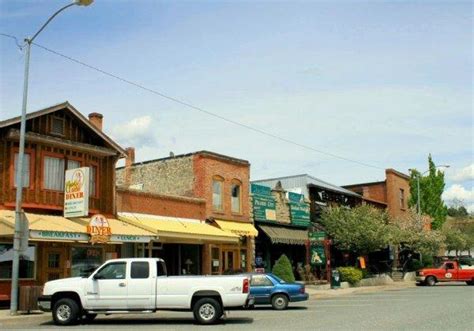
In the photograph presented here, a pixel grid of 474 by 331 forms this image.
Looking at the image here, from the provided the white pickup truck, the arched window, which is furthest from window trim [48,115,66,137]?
the arched window

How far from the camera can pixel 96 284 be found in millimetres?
16344

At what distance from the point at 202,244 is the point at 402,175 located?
101 ft

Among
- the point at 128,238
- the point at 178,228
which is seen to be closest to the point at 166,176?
the point at 178,228

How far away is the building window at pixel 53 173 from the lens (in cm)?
A: 2372

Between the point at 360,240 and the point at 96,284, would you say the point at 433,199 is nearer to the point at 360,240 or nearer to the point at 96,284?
the point at 360,240

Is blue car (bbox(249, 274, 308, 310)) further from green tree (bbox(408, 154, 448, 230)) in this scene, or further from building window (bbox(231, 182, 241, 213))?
green tree (bbox(408, 154, 448, 230))

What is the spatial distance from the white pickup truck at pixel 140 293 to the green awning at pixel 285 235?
18.5 meters

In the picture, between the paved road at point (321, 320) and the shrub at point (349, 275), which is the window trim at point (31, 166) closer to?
the paved road at point (321, 320)

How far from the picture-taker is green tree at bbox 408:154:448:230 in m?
57.2

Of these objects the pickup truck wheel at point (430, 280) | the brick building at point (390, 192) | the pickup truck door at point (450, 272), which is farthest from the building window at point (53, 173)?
the brick building at point (390, 192)

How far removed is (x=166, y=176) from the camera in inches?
1284

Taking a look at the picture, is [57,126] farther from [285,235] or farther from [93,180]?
[285,235]

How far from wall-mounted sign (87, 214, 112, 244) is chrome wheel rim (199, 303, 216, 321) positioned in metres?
7.00

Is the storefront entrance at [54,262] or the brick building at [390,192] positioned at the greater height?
the brick building at [390,192]
